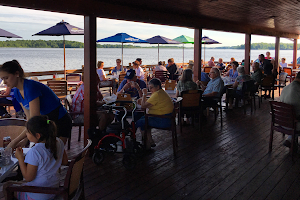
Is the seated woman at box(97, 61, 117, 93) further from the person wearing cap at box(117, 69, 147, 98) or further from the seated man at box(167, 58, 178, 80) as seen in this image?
the person wearing cap at box(117, 69, 147, 98)

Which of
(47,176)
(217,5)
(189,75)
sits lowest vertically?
(47,176)

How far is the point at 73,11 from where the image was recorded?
13.6 ft

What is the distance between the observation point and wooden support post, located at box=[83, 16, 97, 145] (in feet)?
14.5

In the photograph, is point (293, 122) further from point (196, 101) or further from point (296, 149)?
point (196, 101)

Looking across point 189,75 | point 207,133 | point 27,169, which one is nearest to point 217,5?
point 189,75

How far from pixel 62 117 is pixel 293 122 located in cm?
326

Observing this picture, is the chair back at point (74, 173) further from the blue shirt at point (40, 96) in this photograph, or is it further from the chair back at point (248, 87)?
the chair back at point (248, 87)

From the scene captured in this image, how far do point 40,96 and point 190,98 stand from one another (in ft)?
11.0

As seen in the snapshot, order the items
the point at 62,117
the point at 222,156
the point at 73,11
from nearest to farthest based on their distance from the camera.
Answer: the point at 62,117 < the point at 73,11 < the point at 222,156

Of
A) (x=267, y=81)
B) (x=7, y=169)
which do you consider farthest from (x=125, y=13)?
(x=267, y=81)

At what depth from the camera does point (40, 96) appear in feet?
9.51

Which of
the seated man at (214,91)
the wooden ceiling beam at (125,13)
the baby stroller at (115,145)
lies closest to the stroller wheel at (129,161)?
the baby stroller at (115,145)

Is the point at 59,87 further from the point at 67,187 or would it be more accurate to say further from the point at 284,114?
the point at 67,187

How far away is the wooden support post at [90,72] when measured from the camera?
173 inches
